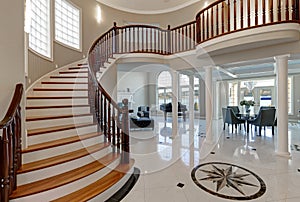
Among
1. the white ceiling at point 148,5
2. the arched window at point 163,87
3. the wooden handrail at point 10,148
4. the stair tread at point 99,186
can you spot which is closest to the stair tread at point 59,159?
the wooden handrail at point 10,148

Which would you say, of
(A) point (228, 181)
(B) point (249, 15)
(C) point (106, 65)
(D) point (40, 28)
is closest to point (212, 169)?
(A) point (228, 181)

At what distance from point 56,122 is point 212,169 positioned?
291 cm

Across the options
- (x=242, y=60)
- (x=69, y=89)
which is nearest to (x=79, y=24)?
(x=69, y=89)

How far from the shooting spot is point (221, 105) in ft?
37.8

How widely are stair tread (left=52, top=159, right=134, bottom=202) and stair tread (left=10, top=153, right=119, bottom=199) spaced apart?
0.15 meters

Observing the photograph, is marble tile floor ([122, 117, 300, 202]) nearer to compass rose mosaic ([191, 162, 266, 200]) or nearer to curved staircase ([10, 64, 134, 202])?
compass rose mosaic ([191, 162, 266, 200])

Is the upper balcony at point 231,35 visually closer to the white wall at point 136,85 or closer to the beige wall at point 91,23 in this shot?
the beige wall at point 91,23

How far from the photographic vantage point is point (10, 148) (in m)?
1.78

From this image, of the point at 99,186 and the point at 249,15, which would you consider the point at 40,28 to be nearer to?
the point at 99,186

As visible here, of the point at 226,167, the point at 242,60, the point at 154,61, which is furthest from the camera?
the point at 154,61

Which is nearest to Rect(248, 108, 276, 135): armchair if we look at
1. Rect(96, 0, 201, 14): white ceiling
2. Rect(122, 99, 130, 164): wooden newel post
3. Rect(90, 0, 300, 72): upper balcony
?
Rect(90, 0, 300, 72): upper balcony

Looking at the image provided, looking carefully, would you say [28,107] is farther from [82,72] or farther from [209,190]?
[209,190]

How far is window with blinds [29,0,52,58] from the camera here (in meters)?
4.74

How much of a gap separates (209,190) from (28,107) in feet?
10.6
